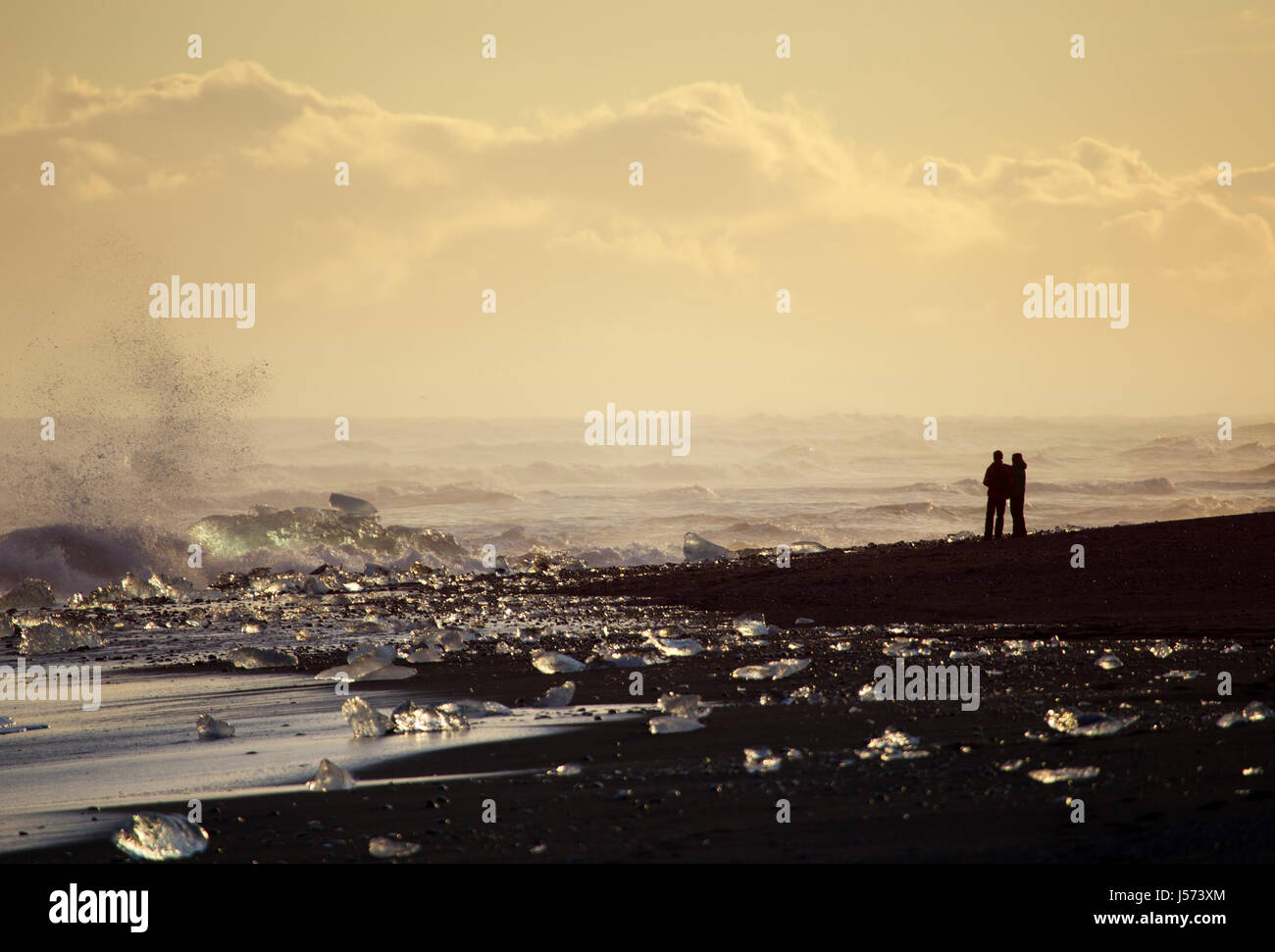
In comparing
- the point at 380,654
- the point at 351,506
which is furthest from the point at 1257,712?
the point at 351,506

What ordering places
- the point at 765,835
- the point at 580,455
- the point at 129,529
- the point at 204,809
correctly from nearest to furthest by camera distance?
the point at 765,835, the point at 204,809, the point at 129,529, the point at 580,455

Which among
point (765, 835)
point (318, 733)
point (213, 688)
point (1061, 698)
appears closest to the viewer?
point (765, 835)

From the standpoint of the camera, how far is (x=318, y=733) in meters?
7.04

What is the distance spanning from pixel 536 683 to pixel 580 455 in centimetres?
7666

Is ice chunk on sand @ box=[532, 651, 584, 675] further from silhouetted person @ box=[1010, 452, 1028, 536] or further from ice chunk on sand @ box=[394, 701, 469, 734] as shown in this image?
silhouetted person @ box=[1010, 452, 1028, 536]

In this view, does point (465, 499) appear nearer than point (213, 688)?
No

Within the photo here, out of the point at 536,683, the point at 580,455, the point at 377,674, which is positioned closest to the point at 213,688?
the point at 377,674

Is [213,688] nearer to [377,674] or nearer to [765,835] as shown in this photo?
[377,674]

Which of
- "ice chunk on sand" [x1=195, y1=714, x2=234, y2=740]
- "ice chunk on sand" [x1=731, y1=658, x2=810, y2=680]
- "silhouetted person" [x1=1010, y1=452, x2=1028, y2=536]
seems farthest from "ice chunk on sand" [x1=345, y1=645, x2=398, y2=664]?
"silhouetted person" [x1=1010, y1=452, x2=1028, y2=536]

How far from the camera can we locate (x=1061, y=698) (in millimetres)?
6594

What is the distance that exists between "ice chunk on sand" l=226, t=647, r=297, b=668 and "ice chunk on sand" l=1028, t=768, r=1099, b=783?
284 inches

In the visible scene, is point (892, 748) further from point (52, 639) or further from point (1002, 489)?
point (1002, 489)

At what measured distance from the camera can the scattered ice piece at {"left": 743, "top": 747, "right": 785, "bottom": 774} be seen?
17.4 ft
